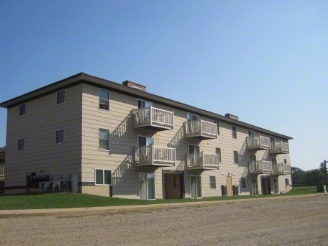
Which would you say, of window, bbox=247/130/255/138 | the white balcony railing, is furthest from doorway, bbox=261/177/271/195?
the white balcony railing

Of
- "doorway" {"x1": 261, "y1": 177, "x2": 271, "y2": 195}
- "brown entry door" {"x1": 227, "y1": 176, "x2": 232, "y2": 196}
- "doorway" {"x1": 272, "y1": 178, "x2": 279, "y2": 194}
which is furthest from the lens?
Answer: "doorway" {"x1": 272, "y1": 178, "x2": 279, "y2": 194}

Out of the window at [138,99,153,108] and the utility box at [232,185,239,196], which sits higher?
the window at [138,99,153,108]

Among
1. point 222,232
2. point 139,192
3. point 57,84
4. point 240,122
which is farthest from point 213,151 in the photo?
point 222,232

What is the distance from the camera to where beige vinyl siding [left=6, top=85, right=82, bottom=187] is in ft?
72.6

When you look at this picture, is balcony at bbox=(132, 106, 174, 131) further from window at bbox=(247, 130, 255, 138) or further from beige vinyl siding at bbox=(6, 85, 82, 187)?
window at bbox=(247, 130, 255, 138)

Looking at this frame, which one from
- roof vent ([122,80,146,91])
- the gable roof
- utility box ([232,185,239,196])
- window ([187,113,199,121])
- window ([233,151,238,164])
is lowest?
utility box ([232,185,239,196])

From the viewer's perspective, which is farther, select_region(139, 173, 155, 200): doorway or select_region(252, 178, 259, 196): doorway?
select_region(252, 178, 259, 196): doorway

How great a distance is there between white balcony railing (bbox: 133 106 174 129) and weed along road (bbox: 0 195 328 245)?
32.8ft

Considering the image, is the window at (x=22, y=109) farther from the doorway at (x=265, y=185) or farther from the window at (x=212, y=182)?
the doorway at (x=265, y=185)

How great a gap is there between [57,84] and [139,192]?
852 centimetres

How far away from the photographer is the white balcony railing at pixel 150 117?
24.4 meters

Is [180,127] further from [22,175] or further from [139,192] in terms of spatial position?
[22,175]

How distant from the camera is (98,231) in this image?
10594 millimetres

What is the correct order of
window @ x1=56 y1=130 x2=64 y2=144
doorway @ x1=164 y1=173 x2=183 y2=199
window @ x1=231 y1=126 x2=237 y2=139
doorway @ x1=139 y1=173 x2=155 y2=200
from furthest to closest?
window @ x1=231 y1=126 x2=237 y2=139
doorway @ x1=164 y1=173 x2=183 y2=199
doorway @ x1=139 y1=173 x2=155 y2=200
window @ x1=56 y1=130 x2=64 y2=144
